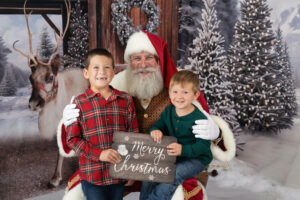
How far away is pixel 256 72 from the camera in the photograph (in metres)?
4.07

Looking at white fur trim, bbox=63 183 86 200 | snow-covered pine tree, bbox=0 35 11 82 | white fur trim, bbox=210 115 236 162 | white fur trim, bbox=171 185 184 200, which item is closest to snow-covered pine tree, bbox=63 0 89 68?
snow-covered pine tree, bbox=0 35 11 82

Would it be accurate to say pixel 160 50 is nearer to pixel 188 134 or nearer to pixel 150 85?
pixel 150 85

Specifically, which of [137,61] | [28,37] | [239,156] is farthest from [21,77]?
[239,156]

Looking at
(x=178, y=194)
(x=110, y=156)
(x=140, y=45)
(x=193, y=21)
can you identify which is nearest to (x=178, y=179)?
(x=178, y=194)

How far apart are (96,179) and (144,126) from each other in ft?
2.34

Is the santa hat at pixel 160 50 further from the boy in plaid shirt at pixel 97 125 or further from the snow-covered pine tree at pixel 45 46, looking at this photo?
the snow-covered pine tree at pixel 45 46

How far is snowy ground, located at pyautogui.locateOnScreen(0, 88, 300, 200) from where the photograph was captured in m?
3.26

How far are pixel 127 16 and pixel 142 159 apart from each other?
103 inches

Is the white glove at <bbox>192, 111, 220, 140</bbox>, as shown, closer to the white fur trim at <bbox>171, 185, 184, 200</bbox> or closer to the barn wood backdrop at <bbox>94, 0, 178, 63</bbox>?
the white fur trim at <bbox>171, 185, 184, 200</bbox>

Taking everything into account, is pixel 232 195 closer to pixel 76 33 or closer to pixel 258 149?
pixel 258 149

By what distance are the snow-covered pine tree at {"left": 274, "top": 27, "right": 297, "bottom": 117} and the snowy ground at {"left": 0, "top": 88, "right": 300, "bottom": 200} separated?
0.35ft

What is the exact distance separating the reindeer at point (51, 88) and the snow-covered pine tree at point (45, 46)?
49mm

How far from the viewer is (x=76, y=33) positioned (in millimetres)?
3361

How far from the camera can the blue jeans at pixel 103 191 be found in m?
1.78
